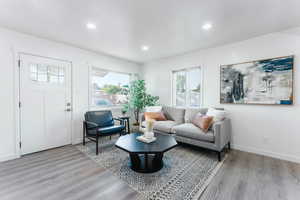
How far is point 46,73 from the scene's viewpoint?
2988 mm

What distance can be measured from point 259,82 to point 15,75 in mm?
4899

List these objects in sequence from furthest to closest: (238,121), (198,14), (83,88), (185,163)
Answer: (83,88) < (238,121) < (185,163) < (198,14)

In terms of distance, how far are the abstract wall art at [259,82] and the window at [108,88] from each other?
9.80ft

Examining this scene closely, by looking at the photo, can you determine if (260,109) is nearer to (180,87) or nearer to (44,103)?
(180,87)

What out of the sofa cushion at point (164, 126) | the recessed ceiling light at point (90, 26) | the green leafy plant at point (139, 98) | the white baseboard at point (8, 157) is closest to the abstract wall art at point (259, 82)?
the sofa cushion at point (164, 126)

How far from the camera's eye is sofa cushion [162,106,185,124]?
3.65 meters

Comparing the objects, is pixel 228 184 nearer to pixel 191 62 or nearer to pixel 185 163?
pixel 185 163

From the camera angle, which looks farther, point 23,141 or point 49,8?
point 23,141

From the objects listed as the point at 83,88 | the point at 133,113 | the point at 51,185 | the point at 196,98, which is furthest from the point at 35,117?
the point at 196,98

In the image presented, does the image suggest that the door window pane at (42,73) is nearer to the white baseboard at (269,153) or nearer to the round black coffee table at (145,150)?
the round black coffee table at (145,150)

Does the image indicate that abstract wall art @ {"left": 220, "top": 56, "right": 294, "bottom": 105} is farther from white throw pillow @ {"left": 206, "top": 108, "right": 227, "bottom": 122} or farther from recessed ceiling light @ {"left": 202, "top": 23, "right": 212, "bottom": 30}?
recessed ceiling light @ {"left": 202, "top": 23, "right": 212, "bottom": 30}

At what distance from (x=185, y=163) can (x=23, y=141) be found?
3.24 meters

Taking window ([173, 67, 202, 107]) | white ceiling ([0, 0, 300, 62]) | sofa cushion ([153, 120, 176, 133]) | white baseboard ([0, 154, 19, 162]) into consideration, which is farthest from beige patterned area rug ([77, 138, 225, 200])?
white ceiling ([0, 0, 300, 62])

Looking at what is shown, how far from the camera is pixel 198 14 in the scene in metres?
2.04
